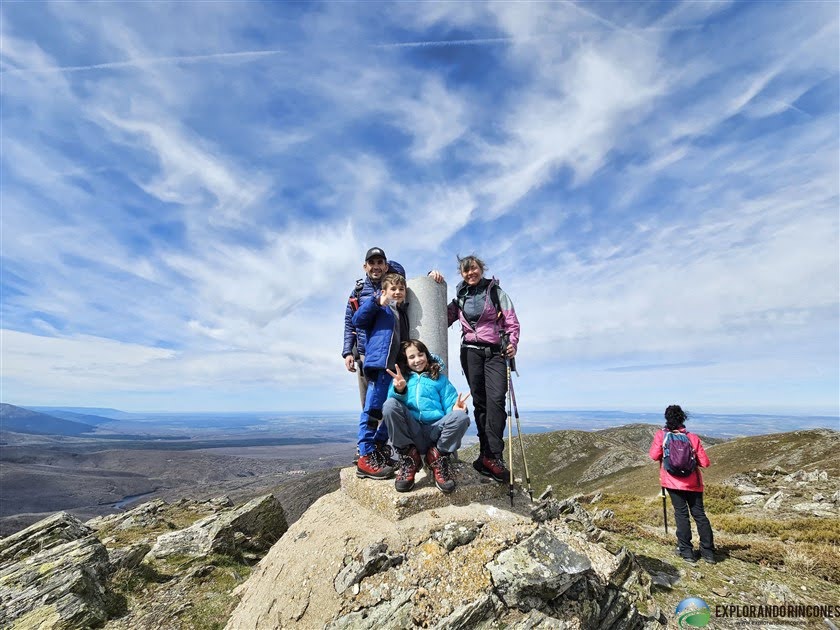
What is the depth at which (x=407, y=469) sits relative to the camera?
23.2 feet

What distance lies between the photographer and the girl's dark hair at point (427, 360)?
7.44 m

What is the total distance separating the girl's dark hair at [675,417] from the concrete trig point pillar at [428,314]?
6.18 meters

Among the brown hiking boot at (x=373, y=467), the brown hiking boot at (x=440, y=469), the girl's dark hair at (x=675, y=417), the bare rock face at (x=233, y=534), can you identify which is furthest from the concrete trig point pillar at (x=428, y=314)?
the bare rock face at (x=233, y=534)

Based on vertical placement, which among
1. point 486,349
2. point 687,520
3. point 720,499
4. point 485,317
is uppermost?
point 485,317

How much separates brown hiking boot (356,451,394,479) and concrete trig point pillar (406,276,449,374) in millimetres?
2594

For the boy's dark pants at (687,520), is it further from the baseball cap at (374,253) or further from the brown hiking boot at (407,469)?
the baseball cap at (374,253)

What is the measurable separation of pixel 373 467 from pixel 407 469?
3.34 ft

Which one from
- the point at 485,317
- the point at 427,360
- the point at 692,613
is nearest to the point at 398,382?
the point at 427,360

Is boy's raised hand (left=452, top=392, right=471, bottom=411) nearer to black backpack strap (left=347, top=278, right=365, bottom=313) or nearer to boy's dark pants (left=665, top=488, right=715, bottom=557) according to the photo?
black backpack strap (left=347, top=278, right=365, bottom=313)

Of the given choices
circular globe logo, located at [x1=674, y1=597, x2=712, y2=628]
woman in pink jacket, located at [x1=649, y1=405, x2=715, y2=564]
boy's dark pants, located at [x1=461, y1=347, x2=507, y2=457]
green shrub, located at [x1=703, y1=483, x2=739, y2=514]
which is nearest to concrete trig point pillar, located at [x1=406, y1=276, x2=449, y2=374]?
boy's dark pants, located at [x1=461, y1=347, x2=507, y2=457]

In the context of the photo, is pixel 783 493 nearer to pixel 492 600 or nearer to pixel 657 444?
pixel 657 444

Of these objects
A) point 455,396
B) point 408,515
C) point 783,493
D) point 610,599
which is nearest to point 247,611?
point 408,515

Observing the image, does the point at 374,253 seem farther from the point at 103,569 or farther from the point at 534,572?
the point at 103,569

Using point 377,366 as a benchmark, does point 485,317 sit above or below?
above
